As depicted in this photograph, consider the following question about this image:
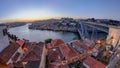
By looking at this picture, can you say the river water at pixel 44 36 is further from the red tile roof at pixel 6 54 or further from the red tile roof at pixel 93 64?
the red tile roof at pixel 6 54

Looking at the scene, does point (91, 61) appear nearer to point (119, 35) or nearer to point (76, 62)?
point (76, 62)

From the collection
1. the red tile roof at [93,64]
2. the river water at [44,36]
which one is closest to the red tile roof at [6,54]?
the red tile roof at [93,64]

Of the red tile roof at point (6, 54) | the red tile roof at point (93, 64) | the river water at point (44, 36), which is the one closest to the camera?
the red tile roof at point (6, 54)

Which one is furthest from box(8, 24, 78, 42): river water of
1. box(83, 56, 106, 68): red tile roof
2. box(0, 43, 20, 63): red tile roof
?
box(0, 43, 20, 63): red tile roof

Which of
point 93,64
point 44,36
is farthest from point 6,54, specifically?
point 44,36

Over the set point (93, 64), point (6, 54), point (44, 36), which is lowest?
point (44, 36)

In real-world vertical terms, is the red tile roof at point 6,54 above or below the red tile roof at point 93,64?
above

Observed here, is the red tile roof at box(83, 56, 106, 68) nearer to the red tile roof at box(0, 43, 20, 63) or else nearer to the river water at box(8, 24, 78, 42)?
the red tile roof at box(0, 43, 20, 63)

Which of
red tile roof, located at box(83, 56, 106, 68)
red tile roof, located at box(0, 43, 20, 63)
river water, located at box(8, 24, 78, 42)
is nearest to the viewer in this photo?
red tile roof, located at box(0, 43, 20, 63)

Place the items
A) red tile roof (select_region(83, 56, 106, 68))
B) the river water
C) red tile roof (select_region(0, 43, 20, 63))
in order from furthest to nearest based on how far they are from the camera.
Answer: the river water
red tile roof (select_region(83, 56, 106, 68))
red tile roof (select_region(0, 43, 20, 63))

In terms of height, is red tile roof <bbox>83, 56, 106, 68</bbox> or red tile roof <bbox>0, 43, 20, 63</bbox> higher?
red tile roof <bbox>0, 43, 20, 63</bbox>

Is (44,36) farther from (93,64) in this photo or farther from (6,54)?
(6,54)

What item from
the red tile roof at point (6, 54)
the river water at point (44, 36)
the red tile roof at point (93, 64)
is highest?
the red tile roof at point (6, 54)

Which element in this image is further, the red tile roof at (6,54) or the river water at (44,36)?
the river water at (44,36)
